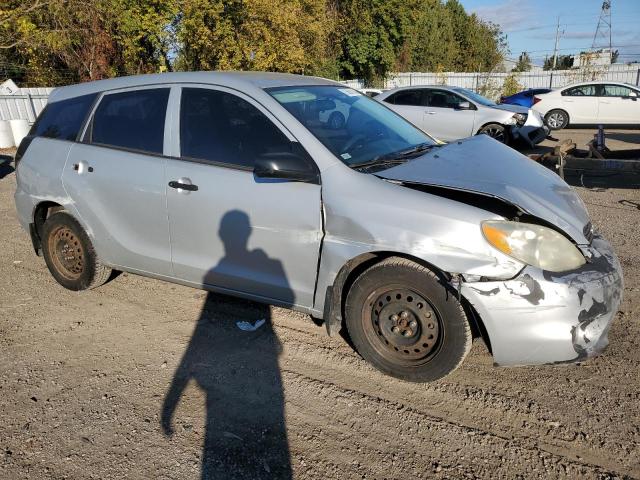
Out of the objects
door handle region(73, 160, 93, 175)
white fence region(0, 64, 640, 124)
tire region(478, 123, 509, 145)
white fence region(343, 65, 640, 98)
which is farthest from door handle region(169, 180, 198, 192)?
white fence region(343, 65, 640, 98)

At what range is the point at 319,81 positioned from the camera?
415 centimetres

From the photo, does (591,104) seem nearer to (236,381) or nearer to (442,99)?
(442,99)

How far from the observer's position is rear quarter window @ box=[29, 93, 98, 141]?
4.23 m

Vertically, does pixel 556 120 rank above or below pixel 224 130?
below

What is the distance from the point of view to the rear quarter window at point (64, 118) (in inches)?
166

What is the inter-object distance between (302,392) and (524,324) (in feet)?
4.45

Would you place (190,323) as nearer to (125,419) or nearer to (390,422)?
(125,419)

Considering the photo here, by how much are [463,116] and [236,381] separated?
10.7 metres

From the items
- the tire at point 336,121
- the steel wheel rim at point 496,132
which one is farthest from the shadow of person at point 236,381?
the steel wheel rim at point 496,132

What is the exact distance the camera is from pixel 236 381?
3.20 m

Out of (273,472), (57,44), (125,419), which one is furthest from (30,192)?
(57,44)

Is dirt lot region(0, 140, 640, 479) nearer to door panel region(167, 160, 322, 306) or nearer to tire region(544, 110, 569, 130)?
door panel region(167, 160, 322, 306)

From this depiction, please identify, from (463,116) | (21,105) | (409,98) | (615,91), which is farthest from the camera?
(21,105)

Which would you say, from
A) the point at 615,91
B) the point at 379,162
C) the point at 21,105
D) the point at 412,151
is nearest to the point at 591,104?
the point at 615,91
